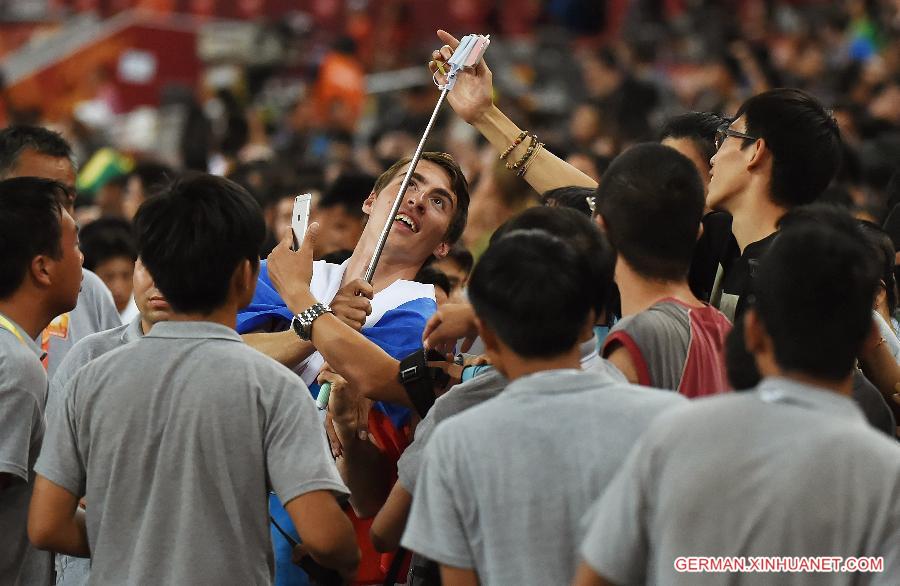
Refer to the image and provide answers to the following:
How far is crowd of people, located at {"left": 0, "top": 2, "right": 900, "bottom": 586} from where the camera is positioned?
2.02m

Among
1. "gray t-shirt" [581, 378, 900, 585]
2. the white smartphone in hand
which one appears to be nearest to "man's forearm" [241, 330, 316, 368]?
the white smartphone in hand

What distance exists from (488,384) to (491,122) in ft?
4.41

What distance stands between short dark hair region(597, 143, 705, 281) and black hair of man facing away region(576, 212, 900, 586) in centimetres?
64

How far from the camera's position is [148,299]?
11.6 ft

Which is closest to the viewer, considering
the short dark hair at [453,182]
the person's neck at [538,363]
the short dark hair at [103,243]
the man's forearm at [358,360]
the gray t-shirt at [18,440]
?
A: the person's neck at [538,363]

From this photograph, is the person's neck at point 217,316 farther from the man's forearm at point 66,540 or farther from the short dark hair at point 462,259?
the short dark hair at point 462,259

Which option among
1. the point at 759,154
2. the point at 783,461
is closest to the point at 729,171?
the point at 759,154

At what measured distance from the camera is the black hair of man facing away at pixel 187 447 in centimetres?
262

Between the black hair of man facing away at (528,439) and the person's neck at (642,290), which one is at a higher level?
the person's neck at (642,290)

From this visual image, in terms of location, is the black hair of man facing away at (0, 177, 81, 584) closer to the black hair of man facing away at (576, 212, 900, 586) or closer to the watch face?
the watch face

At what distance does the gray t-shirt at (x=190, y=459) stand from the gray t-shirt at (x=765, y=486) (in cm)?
82

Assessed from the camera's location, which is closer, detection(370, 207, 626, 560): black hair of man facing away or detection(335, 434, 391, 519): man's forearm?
detection(370, 207, 626, 560): black hair of man facing away

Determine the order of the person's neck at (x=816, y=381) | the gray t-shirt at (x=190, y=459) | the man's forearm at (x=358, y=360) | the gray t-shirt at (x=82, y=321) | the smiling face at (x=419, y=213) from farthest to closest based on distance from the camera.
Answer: the gray t-shirt at (x=82, y=321) < the smiling face at (x=419, y=213) < the man's forearm at (x=358, y=360) < the gray t-shirt at (x=190, y=459) < the person's neck at (x=816, y=381)

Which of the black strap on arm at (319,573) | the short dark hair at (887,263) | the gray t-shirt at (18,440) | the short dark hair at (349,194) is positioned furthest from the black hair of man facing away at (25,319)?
the short dark hair at (349,194)
